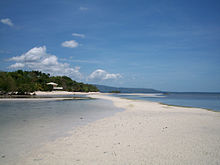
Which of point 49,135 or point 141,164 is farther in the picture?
point 49,135

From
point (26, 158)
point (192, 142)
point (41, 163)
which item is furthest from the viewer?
point (192, 142)

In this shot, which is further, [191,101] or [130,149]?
[191,101]

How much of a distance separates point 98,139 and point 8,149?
385cm

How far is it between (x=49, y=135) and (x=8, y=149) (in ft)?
8.35

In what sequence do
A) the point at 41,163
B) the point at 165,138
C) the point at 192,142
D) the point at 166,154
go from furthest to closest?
1. the point at 165,138
2. the point at 192,142
3. the point at 166,154
4. the point at 41,163

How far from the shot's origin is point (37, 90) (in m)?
92.5

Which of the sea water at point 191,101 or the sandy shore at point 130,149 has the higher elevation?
the sandy shore at point 130,149

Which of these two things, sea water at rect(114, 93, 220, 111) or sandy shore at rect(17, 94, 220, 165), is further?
sea water at rect(114, 93, 220, 111)

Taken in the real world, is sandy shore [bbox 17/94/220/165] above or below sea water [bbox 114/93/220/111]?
above

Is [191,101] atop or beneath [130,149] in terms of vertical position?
beneath

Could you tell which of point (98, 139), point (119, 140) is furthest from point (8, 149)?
point (119, 140)

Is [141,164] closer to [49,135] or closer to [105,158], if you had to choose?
[105,158]

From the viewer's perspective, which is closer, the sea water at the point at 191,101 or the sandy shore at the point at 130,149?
the sandy shore at the point at 130,149

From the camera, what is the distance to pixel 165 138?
30.6 feet
